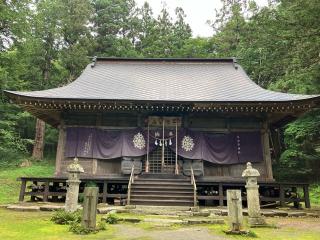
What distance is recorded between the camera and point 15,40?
19.3m

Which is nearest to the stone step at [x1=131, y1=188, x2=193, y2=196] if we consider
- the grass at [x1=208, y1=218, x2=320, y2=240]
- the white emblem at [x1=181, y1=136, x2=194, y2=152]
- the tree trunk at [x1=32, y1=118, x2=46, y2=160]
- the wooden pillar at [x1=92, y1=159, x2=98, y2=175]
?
the white emblem at [x1=181, y1=136, x2=194, y2=152]

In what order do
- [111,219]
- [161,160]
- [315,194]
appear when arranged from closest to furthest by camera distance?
[111,219]
[161,160]
[315,194]

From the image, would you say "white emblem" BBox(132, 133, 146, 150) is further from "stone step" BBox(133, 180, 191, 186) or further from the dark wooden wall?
"stone step" BBox(133, 180, 191, 186)

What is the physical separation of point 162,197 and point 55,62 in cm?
1937

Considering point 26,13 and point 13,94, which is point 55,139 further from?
point 13,94

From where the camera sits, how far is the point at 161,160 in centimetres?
1509

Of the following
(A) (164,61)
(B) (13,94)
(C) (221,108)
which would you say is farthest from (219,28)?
(B) (13,94)

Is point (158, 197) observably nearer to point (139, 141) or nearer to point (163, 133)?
point (139, 141)

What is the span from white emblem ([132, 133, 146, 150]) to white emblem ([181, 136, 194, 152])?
6.24 feet

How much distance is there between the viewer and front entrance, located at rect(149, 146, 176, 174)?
14.9 meters

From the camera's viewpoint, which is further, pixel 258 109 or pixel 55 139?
pixel 55 139

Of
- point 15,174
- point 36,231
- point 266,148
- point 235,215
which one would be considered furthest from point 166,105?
point 15,174

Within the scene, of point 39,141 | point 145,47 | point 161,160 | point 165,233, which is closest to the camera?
point 165,233

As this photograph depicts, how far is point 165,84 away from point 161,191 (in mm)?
7171
